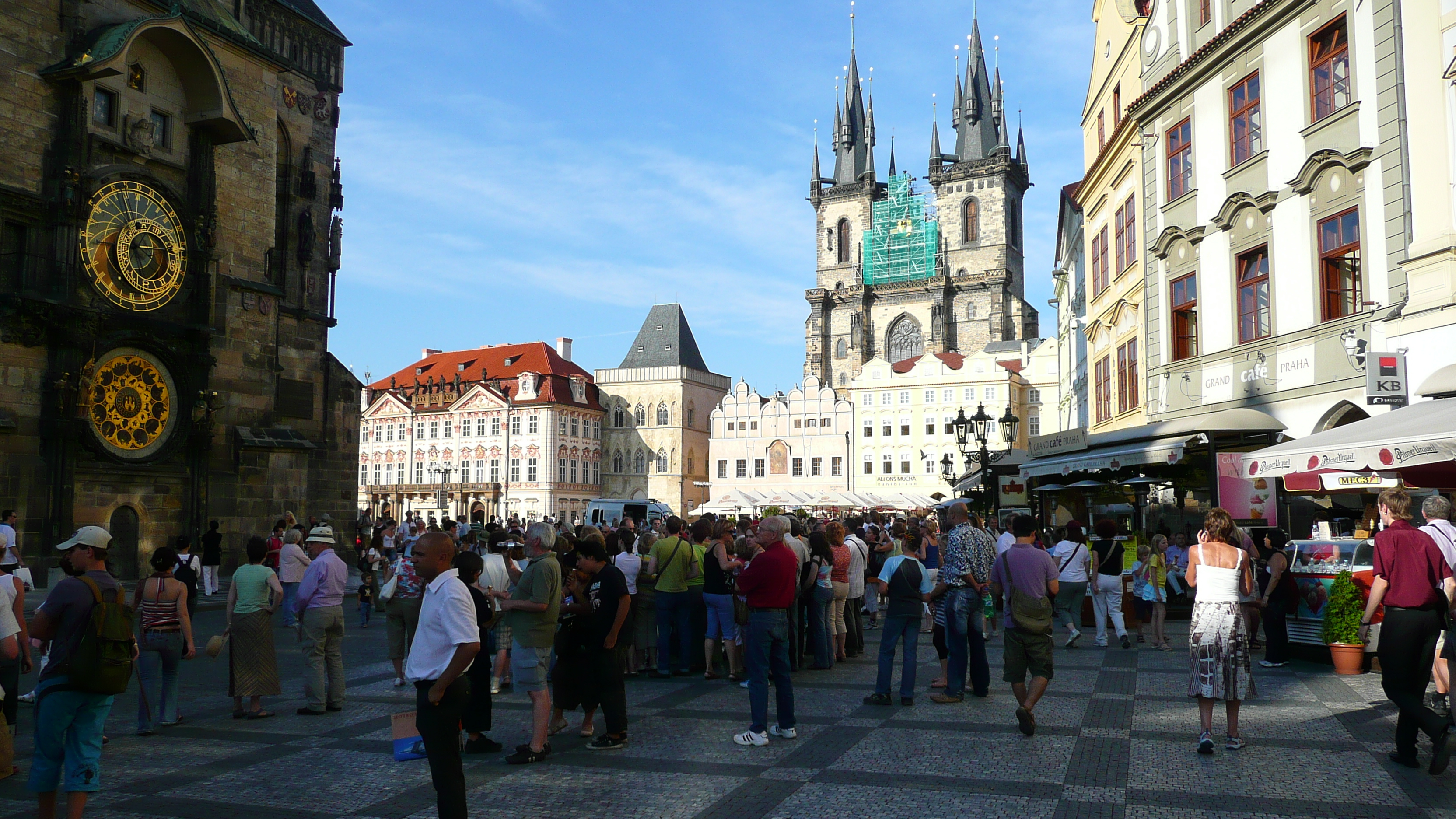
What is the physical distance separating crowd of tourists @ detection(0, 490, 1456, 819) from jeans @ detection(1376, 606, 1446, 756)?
0.05ft

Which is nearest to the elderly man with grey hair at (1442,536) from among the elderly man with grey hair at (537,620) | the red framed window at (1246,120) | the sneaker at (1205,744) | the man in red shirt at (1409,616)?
the man in red shirt at (1409,616)

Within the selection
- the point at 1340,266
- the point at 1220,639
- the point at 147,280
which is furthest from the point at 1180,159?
the point at 147,280

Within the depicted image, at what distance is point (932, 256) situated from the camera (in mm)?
99438

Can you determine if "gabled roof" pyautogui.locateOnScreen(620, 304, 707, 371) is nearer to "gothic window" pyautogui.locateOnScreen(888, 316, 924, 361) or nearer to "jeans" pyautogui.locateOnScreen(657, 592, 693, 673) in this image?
"gothic window" pyautogui.locateOnScreen(888, 316, 924, 361)

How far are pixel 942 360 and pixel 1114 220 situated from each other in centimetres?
5014

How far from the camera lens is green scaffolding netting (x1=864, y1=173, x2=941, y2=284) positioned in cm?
9969

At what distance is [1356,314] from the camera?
51.6 ft

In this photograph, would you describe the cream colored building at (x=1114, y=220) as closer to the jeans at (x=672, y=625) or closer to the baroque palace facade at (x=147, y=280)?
the jeans at (x=672, y=625)

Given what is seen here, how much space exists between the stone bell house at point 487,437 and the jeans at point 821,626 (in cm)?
6712

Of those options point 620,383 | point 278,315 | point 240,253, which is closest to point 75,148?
point 240,253

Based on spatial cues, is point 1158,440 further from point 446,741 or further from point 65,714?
point 65,714

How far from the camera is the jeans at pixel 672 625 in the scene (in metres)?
12.0

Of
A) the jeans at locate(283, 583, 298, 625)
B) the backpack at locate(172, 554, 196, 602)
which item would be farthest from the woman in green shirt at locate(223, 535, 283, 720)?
the backpack at locate(172, 554, 196, 602)

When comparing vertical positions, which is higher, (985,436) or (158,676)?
(985,436)
